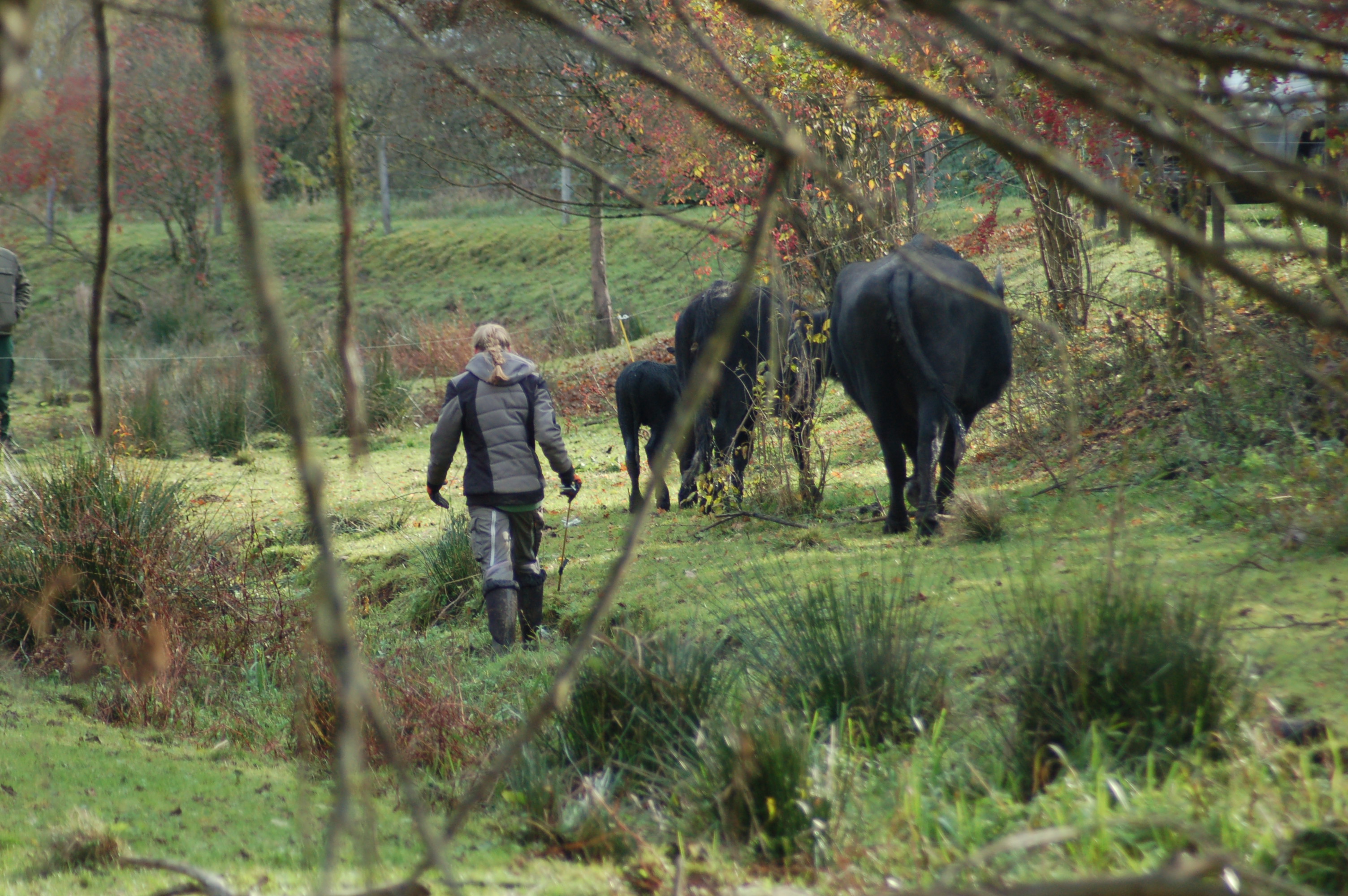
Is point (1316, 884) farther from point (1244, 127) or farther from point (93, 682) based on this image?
point (93, 682)

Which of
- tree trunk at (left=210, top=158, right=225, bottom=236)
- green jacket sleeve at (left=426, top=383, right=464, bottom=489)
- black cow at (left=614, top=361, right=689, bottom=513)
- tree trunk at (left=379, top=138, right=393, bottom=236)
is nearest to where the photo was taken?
green jacket sleeve at (left=426, top=383, right=464, bottom=489)

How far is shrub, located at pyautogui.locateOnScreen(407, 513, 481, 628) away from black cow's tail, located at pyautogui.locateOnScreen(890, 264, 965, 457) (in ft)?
10.0

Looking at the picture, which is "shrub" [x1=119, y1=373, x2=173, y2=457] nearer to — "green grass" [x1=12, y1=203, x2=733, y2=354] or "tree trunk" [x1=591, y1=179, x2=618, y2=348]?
"tree trunk" [x1=591, y1=179, x2=618, y2=348]

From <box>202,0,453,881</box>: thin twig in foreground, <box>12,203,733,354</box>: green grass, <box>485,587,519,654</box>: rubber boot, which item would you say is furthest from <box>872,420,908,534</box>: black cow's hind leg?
<box>12,203,733,354</box>: green grass

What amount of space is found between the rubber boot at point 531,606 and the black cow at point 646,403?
2.28 meters

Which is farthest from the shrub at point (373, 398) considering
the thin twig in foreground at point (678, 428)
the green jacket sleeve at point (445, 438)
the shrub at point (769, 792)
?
the thin twig in foreground at point (678, 428)

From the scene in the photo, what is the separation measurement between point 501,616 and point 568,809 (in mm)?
2767

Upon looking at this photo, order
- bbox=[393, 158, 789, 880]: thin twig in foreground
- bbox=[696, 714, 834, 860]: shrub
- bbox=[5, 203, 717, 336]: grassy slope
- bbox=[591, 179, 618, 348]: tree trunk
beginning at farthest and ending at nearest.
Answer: bbox=[5, 203, 717, 336]: grassy slope
bbox=[591, 179, 618, 348]: tree trunk
bbox=[696, 714, 834, 860]: shrub
bbox=[393, 158, 789, 880]: thin twig in foreground

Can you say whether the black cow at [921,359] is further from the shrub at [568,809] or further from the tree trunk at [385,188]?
the tree trunk at [385,188]

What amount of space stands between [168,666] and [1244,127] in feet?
18.0

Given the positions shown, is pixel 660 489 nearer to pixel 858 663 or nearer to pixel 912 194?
pixel 912 194

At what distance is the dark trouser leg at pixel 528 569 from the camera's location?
6457 mm

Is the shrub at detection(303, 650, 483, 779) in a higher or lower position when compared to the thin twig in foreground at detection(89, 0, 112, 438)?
lower

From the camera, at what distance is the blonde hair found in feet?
20.8
